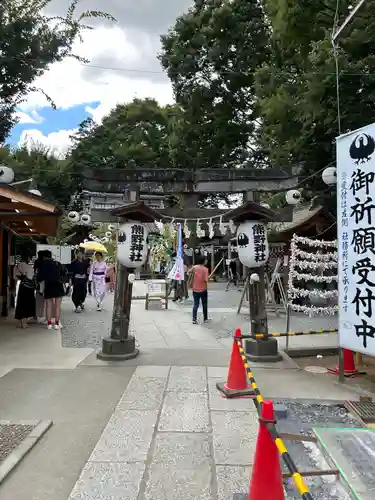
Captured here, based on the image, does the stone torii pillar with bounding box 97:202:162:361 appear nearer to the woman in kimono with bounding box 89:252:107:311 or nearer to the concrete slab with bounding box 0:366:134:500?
the concrete slab with bounding box 0:366:134:500

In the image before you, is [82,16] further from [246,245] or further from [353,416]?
[353,416]

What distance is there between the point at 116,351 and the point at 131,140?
26.4 m

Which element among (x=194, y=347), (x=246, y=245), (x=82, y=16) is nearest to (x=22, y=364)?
(x=194, y=347)

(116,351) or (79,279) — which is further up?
(79,279)

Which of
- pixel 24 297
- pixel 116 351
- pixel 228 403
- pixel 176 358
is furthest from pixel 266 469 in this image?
pixel 24 297

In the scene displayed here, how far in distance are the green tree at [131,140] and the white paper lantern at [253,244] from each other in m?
20.6

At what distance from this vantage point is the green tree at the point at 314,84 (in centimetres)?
938

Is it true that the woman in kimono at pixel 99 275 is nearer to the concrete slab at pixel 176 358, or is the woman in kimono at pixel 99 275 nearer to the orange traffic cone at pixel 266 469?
the concrete slab at pixel 176 358

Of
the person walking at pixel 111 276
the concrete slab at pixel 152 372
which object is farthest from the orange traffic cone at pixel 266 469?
the person walking at pixel 111 276

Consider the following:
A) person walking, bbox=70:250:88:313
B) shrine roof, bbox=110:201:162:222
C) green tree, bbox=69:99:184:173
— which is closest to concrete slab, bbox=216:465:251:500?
shrine roof, bbox=110:201:162:222

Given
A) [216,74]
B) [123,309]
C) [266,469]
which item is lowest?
[266,469]

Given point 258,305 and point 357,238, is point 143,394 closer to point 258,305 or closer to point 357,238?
point 258,305

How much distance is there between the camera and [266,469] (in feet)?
9.62

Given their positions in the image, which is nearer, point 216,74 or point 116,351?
point 116,351
